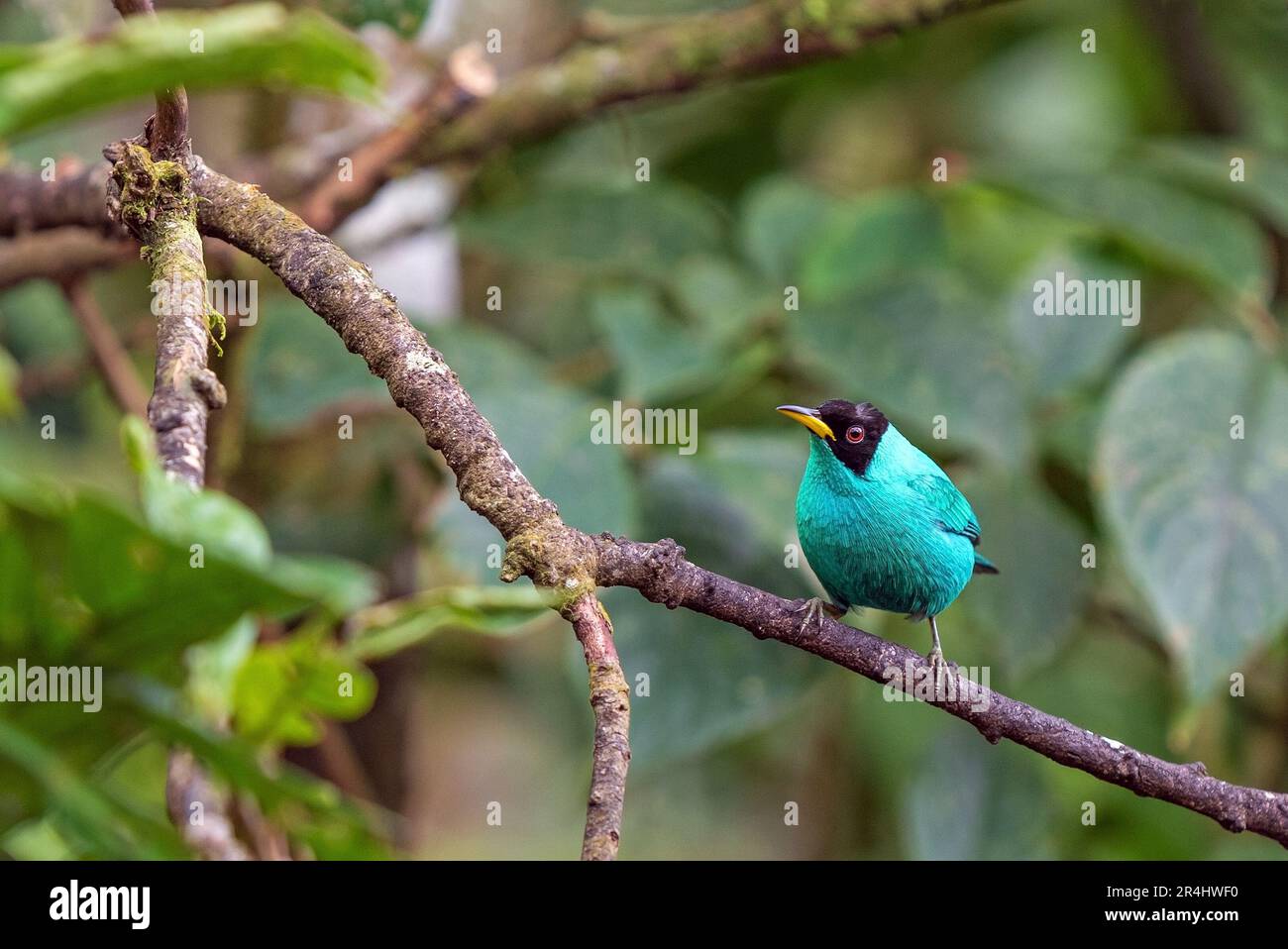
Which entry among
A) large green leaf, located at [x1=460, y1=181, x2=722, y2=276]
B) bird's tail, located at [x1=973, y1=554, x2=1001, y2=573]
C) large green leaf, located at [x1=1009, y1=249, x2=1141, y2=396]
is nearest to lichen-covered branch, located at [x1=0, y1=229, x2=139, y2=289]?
large green leaf, located at [x1=460, y1=181, x2=722, y2=276]

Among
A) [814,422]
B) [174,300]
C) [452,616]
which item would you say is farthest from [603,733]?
[452,616]

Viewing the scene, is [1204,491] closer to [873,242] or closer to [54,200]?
[873,242]

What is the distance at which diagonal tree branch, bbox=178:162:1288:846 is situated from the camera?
1.13 meters

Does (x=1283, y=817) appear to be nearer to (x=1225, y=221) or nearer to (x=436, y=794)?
(x=1225, y=221)

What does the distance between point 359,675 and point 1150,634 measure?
2082 millimetres

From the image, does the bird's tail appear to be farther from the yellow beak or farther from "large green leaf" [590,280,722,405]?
"large green leaf" [590,280,722,405]

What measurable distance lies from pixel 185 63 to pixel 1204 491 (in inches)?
83.9

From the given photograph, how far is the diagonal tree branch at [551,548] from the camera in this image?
1.13 m

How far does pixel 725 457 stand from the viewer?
272 cm

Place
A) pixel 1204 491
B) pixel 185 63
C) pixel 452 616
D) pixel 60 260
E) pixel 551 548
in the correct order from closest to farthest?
pixel 551 548 → pixel 185 63 → pixel 452 616 → pixel 1204 491 → pixel 60 260

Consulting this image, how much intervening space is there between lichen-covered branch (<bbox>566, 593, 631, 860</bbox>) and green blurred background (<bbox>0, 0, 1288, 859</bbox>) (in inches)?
27.0

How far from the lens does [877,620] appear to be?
2699 mm
